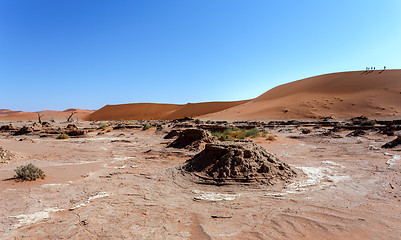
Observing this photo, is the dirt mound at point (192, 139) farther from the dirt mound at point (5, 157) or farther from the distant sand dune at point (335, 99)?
the distant sand dune at point (335, 99)

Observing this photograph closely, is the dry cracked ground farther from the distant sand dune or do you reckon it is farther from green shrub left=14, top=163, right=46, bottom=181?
the distant sand dune

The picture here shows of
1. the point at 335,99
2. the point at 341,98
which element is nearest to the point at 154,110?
the point at 335,99

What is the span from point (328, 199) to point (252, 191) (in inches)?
56.2

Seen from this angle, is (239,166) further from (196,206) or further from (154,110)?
(154,110)

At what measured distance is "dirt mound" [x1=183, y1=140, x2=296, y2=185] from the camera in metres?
5.36

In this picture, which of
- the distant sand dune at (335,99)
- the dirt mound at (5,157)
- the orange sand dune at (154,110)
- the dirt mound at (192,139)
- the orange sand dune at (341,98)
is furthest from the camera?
the orange sand dune at (154,110)

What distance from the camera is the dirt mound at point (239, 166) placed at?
5355 mm

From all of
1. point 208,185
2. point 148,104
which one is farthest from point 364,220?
point 148,104

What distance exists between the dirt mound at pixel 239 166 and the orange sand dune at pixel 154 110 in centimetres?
6719

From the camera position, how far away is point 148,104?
93.8m

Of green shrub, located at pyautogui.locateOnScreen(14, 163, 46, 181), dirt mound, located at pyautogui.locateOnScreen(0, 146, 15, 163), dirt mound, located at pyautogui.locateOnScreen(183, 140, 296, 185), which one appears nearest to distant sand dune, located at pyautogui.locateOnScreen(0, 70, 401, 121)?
dirt mound, located at pyautogui.locateOnScreen(183, 140, 296, 185)

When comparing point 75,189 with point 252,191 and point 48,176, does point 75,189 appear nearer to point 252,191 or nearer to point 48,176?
point 48,176

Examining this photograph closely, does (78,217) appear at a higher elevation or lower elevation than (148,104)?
lower

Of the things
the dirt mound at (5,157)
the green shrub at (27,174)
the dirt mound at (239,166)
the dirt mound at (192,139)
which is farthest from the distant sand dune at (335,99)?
the green shrub at (27,174)
